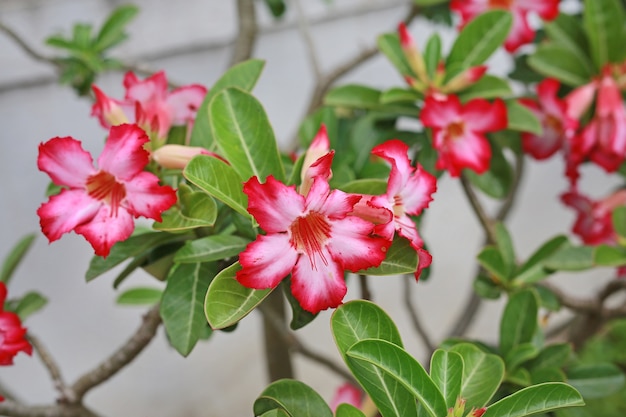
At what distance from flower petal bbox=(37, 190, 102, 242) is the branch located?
17cm

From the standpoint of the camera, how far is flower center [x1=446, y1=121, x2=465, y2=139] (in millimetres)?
817

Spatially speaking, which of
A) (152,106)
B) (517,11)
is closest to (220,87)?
(152,106)

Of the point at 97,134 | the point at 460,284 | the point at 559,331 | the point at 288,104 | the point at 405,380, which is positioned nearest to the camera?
the point at 405,380

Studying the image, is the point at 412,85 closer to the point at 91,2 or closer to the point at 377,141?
the point at 377,141

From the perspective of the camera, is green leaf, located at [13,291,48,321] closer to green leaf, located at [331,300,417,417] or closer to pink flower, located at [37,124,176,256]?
pink flower, located at [37,124,176,256]

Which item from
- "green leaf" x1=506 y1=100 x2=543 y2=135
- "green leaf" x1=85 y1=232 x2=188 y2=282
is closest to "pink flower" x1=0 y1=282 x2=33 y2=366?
"green leaf" x1=85 y1=232 x2=188 y2=282

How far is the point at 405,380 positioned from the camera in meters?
0.52

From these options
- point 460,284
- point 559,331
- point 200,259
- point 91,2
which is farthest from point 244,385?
point 200,259

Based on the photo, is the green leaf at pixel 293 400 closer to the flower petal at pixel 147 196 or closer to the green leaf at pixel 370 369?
the green leaf at pixel 370 369

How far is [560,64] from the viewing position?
1.00 m

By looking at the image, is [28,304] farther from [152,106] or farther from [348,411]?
[348,411]

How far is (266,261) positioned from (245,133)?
0.17 meters

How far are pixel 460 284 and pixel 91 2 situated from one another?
134cm

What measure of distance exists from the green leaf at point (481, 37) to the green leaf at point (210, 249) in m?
0.41
